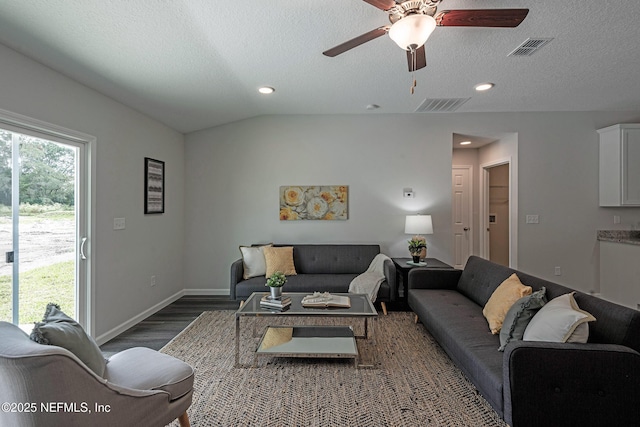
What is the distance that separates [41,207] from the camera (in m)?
2.45

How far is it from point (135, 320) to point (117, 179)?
62.8 inches

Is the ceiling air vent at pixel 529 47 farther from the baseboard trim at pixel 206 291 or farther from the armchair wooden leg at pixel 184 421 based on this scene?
the baseboard trim at pixel 206 291

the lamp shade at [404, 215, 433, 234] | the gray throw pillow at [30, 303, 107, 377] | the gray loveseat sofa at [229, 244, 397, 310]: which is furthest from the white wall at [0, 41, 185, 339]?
the lamp shade at [404, 215, 433, 234]

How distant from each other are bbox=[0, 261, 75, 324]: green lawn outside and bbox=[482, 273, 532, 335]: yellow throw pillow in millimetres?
3499

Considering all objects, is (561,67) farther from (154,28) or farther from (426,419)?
(154,28)

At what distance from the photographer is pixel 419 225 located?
13.7ft

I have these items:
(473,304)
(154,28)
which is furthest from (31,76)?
(473,304)

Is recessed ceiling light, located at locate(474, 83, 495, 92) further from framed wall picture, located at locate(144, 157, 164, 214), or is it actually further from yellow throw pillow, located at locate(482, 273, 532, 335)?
framed wall picture, located at locate(144, 157, 164, 214)

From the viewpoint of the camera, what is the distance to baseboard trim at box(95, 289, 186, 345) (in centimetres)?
298

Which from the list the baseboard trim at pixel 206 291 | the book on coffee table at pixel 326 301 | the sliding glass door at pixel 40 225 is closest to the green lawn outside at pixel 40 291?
the sliding glass door at pixel 40 225

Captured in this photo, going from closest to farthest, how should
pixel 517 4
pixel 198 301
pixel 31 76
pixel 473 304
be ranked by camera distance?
pixel 517 4
pixel 31 76
pixel 473 304
pixel 198 301

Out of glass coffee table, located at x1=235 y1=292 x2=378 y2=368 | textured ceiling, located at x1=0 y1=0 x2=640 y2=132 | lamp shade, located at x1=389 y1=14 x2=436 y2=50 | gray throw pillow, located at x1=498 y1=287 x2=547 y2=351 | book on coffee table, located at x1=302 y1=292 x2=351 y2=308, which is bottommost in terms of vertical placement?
glass coffee table, located at x1=235 y1=292 x2=378 y2=368

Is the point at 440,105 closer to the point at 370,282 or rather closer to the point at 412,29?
the point at 370,282

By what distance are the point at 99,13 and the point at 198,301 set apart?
3482mm
